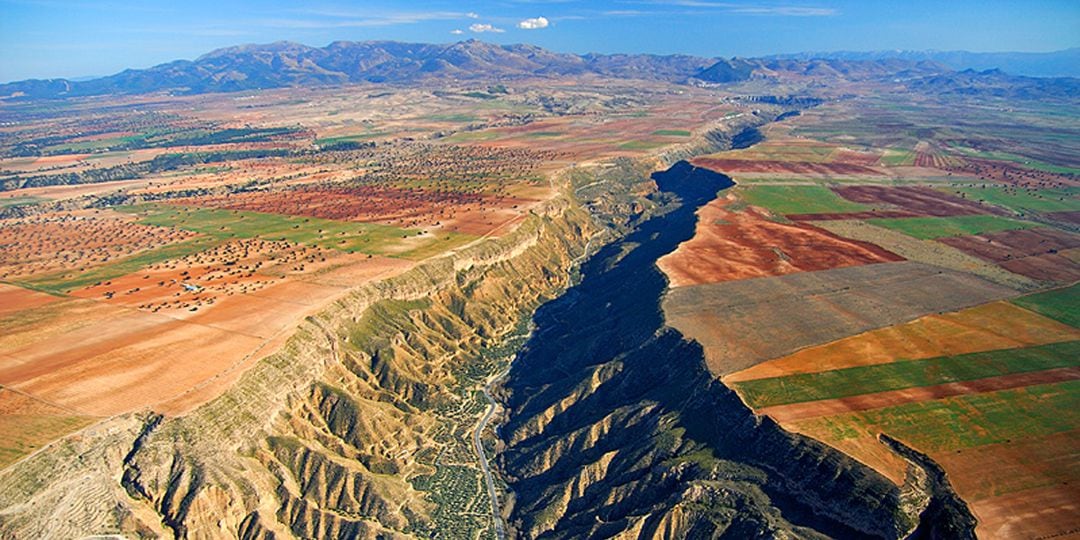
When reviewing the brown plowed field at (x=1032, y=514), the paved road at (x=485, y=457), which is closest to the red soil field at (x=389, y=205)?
the paved road at (x=485, y=457)

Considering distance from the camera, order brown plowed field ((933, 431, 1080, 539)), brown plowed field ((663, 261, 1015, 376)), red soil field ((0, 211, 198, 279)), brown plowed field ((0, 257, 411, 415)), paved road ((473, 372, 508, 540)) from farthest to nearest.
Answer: red soil field ((0, 211, 198, 279)) → brown plowed field ((663, 261, 1015, 376)) → brown plowed field ((0, 257, 411, 415)) → paved road ((473, 372, 508, 540)) → brown plowed field ((933, 431, 1080, 539))

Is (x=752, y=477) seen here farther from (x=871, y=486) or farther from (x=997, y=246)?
(x=997, y=246)

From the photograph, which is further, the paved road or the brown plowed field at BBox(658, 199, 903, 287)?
the brown plowed field at BBox(658, 199, 903, 287)

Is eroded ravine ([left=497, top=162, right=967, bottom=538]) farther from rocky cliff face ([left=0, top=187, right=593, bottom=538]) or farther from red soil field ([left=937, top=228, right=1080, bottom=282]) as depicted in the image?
red soil field ([left=937, top=228, right=1080, bottom=282])

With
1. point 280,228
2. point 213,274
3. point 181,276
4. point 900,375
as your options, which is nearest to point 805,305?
point 900,375

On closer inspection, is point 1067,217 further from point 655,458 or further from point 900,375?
point 655,458

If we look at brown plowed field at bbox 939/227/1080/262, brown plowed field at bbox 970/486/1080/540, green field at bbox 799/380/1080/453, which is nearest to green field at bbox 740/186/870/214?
brown plowed field at bbox 939/227/1080/262
